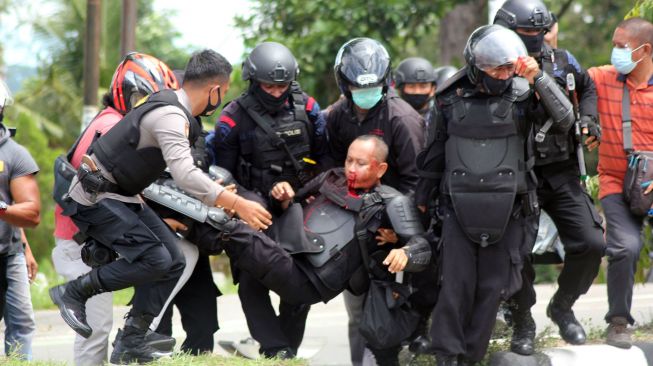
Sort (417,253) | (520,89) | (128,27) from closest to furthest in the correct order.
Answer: (520,89) < (417,253) < (128,27)

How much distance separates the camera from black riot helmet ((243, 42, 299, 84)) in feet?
22.9

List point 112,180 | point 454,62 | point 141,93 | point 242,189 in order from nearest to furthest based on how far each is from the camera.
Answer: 1. point 112,180
2. point 141,93
3. point 242,189
4. point 454,62

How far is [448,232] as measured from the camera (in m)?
6.28

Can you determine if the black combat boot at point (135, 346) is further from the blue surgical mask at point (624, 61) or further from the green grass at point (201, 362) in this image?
the blue surgical mask at point (624, 61)

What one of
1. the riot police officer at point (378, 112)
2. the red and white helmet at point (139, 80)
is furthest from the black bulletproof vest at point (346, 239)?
the red and white helmet at point (139, 80)

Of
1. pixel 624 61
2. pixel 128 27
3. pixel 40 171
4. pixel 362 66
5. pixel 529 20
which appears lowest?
pixel 40 171

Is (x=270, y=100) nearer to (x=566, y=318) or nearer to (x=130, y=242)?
(x=130, y=242)

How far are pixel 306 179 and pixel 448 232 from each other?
130 cm

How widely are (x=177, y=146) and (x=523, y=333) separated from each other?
241 cm

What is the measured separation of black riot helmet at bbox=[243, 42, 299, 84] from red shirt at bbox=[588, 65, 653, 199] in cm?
195

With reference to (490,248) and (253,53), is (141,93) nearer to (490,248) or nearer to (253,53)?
(253,53)

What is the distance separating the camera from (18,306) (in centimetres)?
705

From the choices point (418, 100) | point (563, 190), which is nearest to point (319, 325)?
point (418, 100)

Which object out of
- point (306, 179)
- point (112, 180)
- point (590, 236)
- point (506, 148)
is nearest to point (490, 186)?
point (506, 148)
